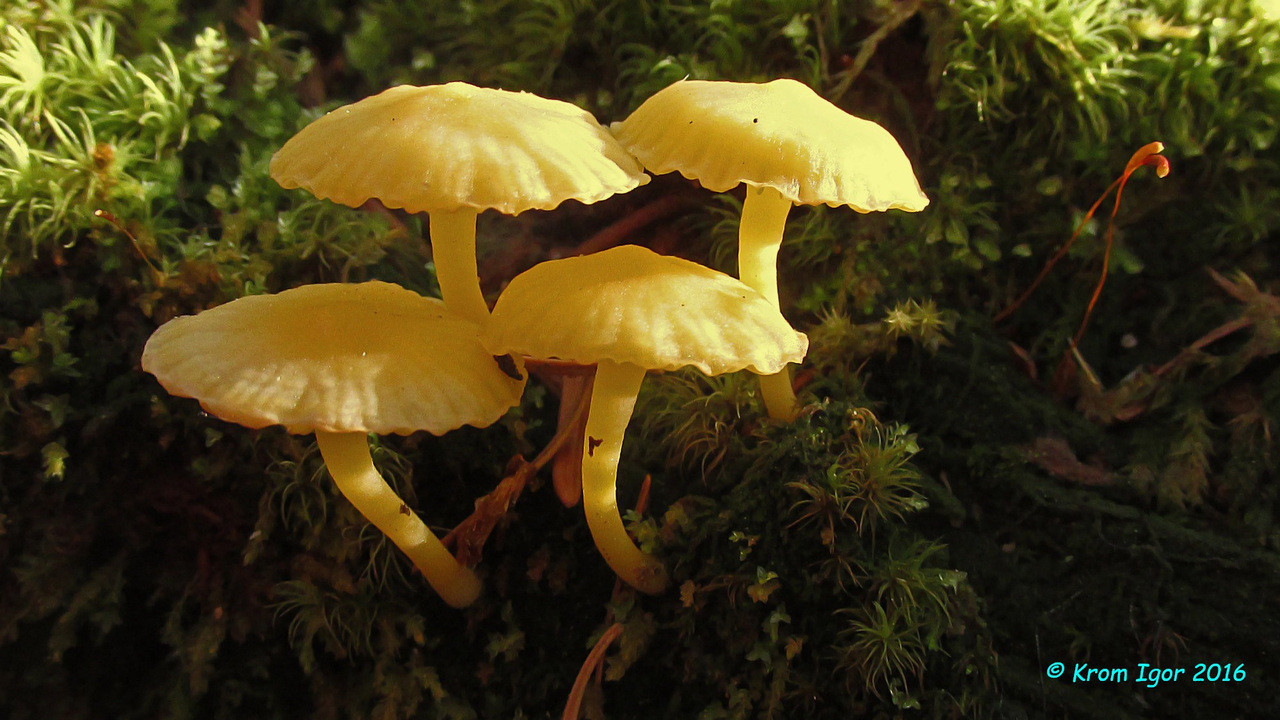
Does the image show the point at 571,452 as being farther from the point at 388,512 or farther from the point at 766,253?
the point at 766,253

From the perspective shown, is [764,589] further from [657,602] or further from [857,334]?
[857,334]

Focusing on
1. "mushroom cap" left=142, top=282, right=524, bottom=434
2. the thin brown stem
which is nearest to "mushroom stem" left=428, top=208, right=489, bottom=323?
"mushroom cap" left=142, top=282, right=524, bottom=434

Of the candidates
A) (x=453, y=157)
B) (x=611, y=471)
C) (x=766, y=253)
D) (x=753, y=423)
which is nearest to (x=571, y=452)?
(x=611, y=471)

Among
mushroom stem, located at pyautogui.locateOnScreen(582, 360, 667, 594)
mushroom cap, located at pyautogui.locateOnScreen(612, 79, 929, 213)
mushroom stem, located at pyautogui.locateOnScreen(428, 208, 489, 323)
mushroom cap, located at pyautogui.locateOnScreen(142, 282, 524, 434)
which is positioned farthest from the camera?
mushroom stem, located at pyautogui.locateOnScreen(428, 208, 489, 323)

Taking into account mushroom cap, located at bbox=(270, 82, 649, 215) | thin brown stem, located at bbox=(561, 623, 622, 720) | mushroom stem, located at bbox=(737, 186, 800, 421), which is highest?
mushroom cap, located at bbox=(270, 82, 649, 215)

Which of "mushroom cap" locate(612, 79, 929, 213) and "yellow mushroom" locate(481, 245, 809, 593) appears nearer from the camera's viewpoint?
"yellow mushroom" locate(481, 245, 809, 593)

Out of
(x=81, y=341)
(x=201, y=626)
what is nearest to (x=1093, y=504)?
(x=201, y=626)

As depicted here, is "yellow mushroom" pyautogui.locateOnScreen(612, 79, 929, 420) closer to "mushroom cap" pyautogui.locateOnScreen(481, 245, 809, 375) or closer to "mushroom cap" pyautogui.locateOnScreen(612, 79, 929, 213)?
"mushroom cap" pyautogui.locateOnScreen(612, 79, 929, 213)
